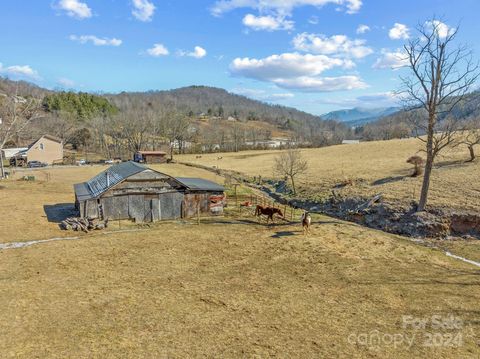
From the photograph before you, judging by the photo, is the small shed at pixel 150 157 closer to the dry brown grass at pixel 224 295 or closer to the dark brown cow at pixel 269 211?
the dark brown cow at pixel 269 211

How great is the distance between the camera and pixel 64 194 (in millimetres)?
40562

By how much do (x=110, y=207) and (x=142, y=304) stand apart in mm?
15512

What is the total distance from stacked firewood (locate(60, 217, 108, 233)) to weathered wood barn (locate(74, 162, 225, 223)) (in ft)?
3.27

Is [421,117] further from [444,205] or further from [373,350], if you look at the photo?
[373,350]

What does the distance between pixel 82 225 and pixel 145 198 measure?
209 inches

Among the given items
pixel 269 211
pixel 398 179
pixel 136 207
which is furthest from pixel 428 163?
pixel 136 207

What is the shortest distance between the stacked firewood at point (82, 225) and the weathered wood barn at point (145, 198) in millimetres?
996

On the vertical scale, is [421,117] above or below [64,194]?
above

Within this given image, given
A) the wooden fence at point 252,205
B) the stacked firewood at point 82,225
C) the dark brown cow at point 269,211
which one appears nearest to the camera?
the stacked firewood at point 82,225

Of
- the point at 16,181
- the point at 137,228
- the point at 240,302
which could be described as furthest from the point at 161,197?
the point at 16,181

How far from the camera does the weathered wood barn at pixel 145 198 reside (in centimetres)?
2847

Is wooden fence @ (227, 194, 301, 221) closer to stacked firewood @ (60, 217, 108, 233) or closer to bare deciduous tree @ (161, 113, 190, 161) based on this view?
stacked firewood @ (60, 217, 108, 233)

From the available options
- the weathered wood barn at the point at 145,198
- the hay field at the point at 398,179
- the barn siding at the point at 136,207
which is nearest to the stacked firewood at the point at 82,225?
the weathered wood barn at the point at 145,198

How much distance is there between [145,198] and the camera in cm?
2948
